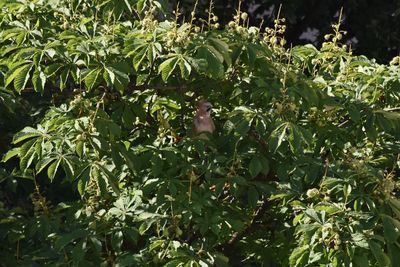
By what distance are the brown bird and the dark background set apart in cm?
387

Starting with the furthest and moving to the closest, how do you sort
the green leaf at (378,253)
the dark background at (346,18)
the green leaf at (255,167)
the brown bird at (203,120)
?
the dark background at (346,18)
the brown bird at (203,120)
the green leaf at (255,167)
the green leaf at (378,253)

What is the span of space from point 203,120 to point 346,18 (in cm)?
452

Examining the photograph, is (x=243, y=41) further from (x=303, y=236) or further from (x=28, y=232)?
(x=28, y=232)

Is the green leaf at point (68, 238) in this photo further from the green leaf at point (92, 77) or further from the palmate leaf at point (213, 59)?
the palmate leaf at point (213, 59)

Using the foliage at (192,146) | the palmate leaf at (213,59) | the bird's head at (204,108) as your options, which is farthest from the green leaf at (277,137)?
the bird's head at (204,108)

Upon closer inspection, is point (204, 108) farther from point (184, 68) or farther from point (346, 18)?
point (346, 18)

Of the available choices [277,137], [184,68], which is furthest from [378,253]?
[184,68]

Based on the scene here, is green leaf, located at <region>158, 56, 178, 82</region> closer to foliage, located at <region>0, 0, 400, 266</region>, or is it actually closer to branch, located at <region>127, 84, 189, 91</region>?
foliage, located at <region>0, 0, 400, 266</region>

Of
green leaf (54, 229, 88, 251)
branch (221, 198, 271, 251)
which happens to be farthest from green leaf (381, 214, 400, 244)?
green leaf (54, 229, 88, 251)

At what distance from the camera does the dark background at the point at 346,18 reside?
7746 millimetres

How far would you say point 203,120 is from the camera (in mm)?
3770

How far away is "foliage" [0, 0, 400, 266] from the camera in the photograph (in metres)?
3.43

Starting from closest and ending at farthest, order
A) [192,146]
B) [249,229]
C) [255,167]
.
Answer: [255,167], [192,146], [249,229]

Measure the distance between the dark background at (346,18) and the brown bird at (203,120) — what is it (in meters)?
3.87
